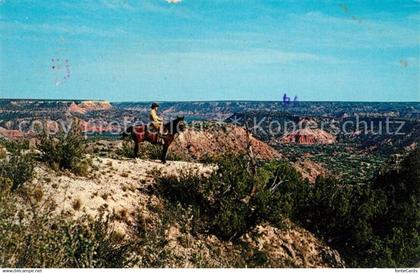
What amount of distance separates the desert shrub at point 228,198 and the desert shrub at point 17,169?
12.3ft

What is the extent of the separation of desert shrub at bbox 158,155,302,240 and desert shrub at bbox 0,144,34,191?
3764 millimetres

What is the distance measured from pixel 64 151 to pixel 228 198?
453 centimetres

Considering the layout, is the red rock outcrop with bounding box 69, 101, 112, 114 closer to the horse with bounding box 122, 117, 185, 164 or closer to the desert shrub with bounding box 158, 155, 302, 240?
Answer: the horse with bounding box 122, 117, 185, 164

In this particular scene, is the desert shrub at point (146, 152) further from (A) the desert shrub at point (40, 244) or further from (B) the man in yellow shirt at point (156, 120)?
(A) the desert shrub at point (40, 244)

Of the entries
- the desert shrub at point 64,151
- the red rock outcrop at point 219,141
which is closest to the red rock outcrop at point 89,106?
the red rock outcrop at point 219,141

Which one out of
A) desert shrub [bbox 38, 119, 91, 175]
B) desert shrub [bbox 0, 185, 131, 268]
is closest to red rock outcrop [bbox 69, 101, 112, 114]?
desert shrub [bbox 38, 119, 91, 175]

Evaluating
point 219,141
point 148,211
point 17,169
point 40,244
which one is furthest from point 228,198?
point 219,141

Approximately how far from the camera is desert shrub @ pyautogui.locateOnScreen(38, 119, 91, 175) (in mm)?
13117

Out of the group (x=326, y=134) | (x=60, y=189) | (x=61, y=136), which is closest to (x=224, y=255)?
(x=60, y=189)

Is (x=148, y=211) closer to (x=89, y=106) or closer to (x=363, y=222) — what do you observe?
(x=363, y=222)

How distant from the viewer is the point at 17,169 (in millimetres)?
11180

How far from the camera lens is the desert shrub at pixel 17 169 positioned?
429 inches

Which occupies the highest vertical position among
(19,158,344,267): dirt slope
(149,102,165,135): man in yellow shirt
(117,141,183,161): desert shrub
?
(149,102,165,135): man in yellow shirt

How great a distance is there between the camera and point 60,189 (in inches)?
468
